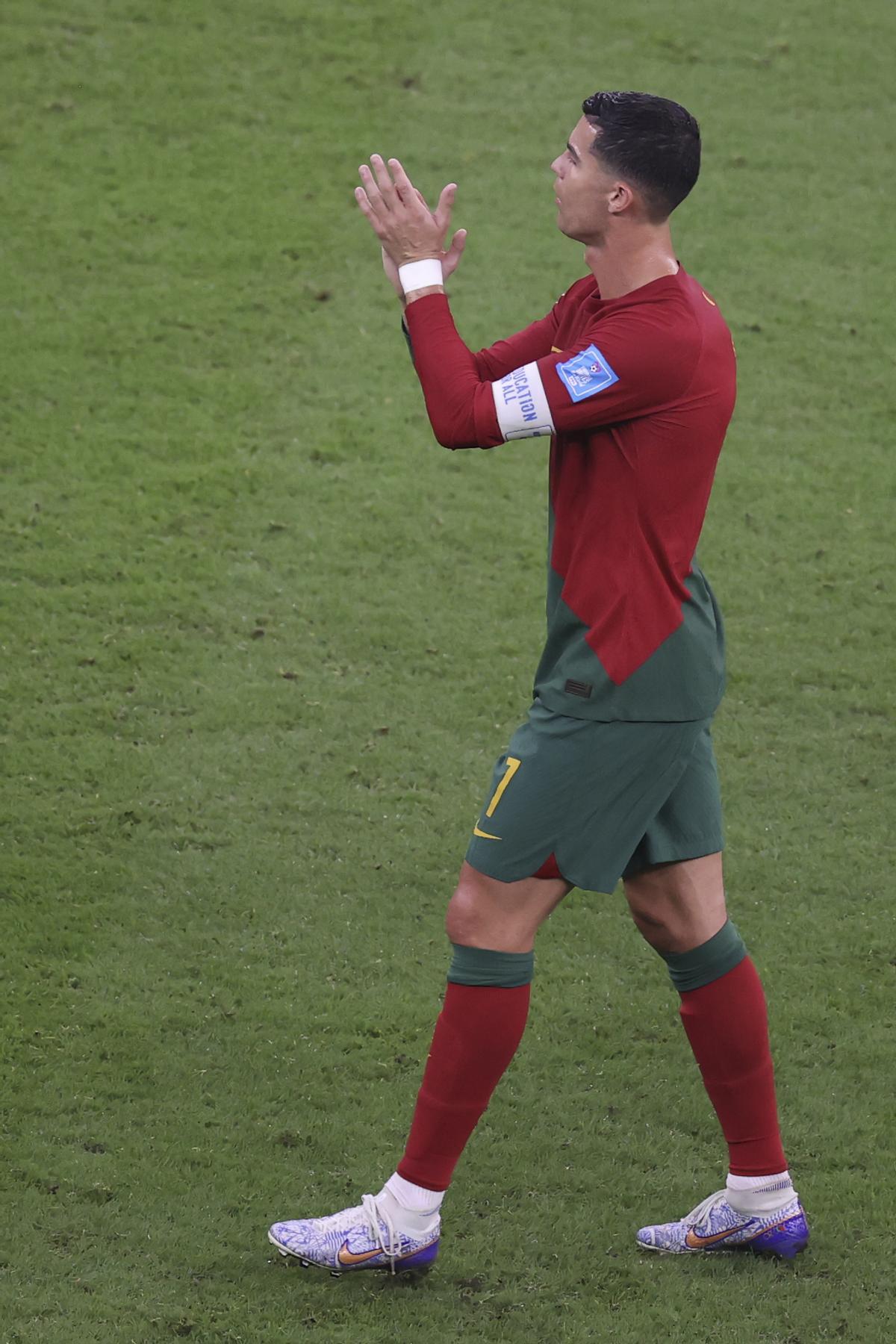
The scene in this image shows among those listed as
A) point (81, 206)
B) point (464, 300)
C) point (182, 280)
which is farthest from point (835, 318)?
point (81, 206)

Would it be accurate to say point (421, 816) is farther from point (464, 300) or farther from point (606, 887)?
point (464, 300)

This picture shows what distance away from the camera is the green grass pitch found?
10.5 ft

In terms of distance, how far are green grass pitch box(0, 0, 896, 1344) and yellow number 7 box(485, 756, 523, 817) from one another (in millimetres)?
866

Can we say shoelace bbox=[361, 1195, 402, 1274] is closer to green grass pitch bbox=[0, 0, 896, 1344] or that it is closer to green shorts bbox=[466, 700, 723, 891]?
green grass pitch bbox=[0, 0, 896, 1344]

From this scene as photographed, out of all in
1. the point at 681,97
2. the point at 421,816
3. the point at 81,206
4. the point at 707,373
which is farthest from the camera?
the point at 681,97

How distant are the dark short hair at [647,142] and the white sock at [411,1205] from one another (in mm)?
1738

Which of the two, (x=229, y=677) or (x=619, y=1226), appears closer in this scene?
(x=619, y=1226)

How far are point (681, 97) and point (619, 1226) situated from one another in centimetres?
676

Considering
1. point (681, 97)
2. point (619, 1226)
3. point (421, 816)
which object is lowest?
point (619, 1226)

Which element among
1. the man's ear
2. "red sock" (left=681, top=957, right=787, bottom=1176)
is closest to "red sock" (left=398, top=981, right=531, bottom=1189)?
"red sock" (left=681, top=957, right=787, bottom=1176)

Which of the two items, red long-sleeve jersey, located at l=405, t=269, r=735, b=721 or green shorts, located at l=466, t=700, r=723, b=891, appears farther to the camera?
green shorts, located at l=466, t=700, r=723, b=891

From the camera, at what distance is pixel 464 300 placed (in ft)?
23.3

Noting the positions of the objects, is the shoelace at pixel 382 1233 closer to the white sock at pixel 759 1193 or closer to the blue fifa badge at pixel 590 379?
the white sock at pixel 759 1193

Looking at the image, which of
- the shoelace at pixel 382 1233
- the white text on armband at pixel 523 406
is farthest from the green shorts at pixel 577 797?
the shoelace at pixel 382 1233
